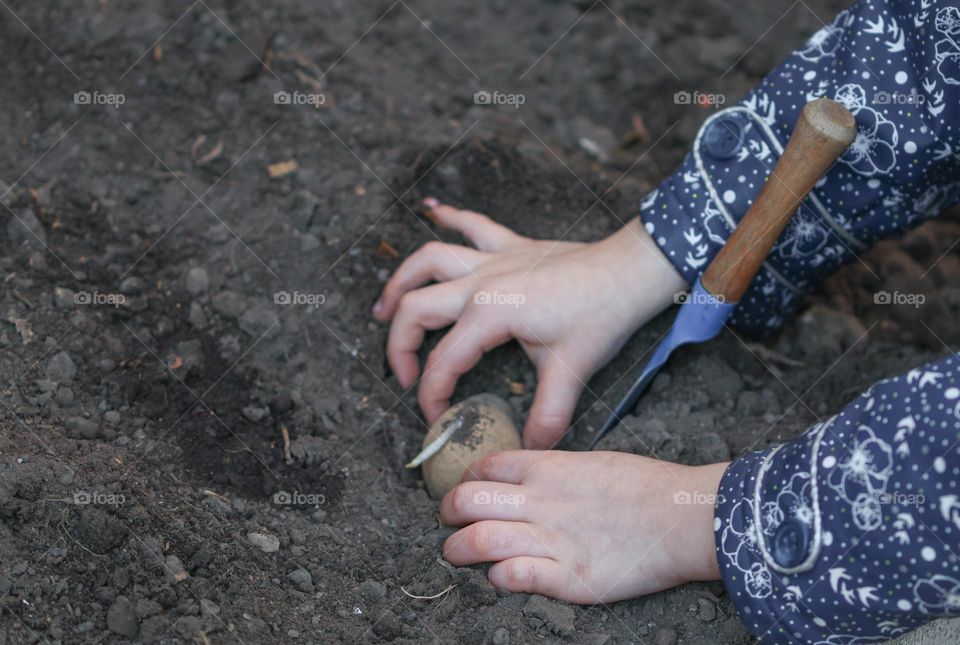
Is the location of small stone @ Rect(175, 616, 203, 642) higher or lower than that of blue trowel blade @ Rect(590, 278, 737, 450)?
lower

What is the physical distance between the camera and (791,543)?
1.62 meters

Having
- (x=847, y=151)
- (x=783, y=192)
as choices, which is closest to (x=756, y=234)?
(x=783, y=192)

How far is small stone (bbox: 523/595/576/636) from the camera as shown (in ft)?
6.04

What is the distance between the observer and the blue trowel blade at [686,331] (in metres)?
2.23

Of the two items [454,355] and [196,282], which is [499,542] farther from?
[196,282]

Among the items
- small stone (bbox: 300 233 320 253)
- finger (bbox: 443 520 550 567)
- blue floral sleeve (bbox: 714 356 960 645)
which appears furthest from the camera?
small stone (bbox: 300 233 320 253)

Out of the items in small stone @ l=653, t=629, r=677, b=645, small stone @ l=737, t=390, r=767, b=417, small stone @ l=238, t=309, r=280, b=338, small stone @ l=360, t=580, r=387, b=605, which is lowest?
Answer: small stone @ l=360, t=580, r=387, b=605

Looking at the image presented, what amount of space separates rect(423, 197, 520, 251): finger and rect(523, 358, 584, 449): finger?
1.37ft

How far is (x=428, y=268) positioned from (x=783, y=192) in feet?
2.94

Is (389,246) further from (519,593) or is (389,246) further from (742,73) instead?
(742,73)

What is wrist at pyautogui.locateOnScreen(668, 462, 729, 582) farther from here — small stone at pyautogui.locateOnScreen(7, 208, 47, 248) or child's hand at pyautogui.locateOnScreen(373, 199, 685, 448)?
small stone at pyautogui.locateOnScreen(7, 208, 47, 248)

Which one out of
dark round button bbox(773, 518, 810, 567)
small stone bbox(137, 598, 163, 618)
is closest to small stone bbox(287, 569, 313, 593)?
small stone bbox(137, 598, 163, 618)

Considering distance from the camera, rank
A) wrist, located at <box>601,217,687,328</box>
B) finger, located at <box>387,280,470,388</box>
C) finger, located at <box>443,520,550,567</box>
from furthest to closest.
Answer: finger, located at <box>387,280,470,388</box> → wrist, located at <box>601,217,687,328</box> → finger, located at <box>443,520,550,567</box>

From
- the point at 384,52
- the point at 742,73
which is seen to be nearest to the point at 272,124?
the point at 384,52
